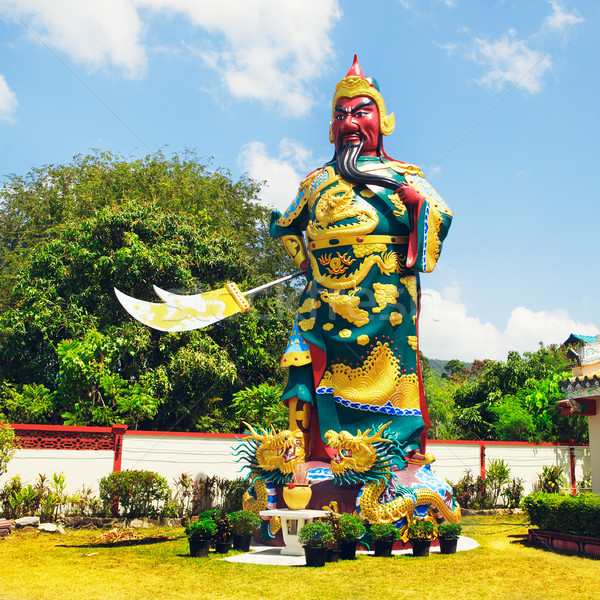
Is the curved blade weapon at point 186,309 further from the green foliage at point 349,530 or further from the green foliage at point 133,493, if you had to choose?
the green foliage at point 349,530

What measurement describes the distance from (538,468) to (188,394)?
795 centimetres

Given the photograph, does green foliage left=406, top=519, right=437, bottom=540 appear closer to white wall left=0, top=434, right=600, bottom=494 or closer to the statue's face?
white wall left=0, top=434, right=600, bottom=494

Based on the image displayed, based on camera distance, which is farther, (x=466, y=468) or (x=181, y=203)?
(x=181, y=203)

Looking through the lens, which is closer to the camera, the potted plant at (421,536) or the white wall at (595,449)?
the potted plant at (421,536)

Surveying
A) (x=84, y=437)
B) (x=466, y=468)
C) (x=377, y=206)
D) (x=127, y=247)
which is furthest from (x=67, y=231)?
(x=466, y=468)

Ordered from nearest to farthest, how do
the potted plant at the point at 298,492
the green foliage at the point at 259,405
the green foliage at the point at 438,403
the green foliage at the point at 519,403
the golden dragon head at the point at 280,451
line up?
the potted plant at the point at 298,492 < the golden dragon head at the point at 280,451 < the green foliage at the point at 259,405 < the green foliage at the point at 519,403 < the green foliage at the point at 438,403

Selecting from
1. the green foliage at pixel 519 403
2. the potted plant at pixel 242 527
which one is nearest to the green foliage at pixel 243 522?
the potted plant at pixel 242 527

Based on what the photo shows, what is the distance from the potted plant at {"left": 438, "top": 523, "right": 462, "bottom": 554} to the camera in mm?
8125

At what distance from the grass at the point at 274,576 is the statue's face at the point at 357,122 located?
5.83m

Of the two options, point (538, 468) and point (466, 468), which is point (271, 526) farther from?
point (538, 468)

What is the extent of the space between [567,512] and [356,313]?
3.71 meters

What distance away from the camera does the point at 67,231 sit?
15.4 metres

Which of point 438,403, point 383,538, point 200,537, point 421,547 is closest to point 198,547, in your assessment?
point 200,537

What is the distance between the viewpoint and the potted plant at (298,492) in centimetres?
830
